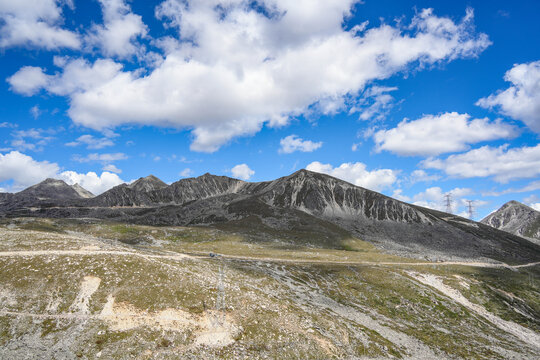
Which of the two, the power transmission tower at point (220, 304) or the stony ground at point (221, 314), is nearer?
the stony ground at point (221, 314)

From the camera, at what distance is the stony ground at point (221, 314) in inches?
1410

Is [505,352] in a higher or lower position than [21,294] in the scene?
lower

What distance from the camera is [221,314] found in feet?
140

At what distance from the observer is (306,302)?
188 feet

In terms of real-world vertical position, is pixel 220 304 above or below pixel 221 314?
above

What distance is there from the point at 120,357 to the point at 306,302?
35742 millimetres

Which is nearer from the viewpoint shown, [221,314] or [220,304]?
[221,314]

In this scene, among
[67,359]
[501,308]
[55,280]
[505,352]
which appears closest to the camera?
[67,359]

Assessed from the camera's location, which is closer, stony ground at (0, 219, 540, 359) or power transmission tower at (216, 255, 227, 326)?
stony ground at (0, 219, 540, 359)

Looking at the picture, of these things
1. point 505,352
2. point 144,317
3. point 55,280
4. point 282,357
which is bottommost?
point 505,352

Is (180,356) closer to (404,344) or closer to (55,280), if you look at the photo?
(55,280)

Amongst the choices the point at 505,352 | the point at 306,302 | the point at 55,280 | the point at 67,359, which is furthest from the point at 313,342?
the point at 55,280

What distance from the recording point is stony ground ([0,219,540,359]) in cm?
3581

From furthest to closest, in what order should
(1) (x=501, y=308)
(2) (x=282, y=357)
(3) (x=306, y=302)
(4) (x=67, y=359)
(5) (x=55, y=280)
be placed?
(1) (x=501, y=308)
(3) (x=306, y=302)
(5) (x=55, y=280)
(2) (x=282, y=357)
(4) (x=67, y=359)
